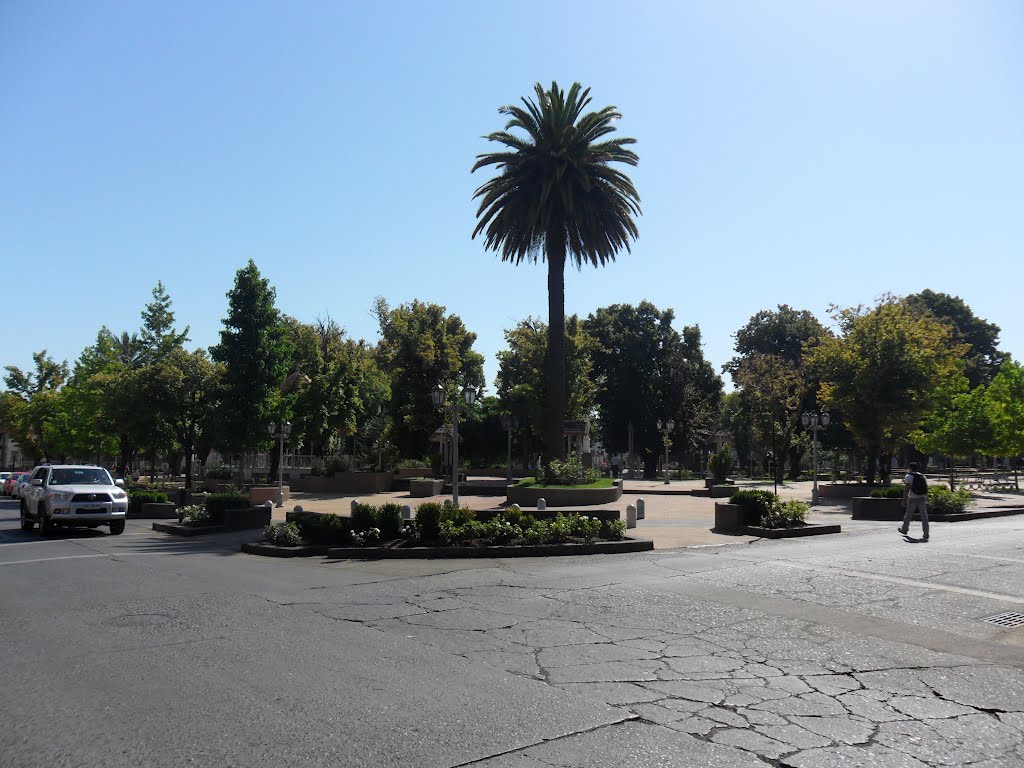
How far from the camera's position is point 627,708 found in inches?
213

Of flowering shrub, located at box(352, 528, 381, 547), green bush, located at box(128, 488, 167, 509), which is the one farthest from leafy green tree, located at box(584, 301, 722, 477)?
flowering shrub, located at box(352, 528, 381, 547)

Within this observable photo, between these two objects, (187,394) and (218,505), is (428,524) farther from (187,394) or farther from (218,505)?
(187,394)

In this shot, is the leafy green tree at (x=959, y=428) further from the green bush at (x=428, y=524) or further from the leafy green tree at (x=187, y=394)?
the leafy green tree at (x=187, y=394)

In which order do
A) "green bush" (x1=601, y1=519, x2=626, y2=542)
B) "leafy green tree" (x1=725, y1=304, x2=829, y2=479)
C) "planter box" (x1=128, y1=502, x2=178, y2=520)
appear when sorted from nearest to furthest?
"green bush" (x1=601, y1=519, x2=626, y2=542), "planter box" (x1=128, y1=502, x2=178, y2=520), "leafy green tree" (x1=725, y1=304, x2=829, y2=479)

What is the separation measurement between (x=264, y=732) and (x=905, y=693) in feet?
15.7

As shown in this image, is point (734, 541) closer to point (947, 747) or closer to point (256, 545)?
point (256, 545)

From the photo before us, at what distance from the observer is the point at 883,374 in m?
33.8

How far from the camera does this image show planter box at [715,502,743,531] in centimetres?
1888

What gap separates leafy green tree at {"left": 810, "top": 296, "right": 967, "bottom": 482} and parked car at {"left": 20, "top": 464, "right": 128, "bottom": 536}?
2983 cm

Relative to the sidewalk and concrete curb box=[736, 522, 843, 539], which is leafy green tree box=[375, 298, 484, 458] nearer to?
the sidewalk

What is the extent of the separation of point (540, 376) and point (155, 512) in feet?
86.5

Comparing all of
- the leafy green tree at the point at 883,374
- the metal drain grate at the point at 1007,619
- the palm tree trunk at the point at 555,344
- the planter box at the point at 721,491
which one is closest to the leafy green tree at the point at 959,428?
the leafy green tree at the point at 883,374

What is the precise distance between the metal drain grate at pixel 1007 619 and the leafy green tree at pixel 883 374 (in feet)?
87.3

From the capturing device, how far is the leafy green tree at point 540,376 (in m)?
48.2
